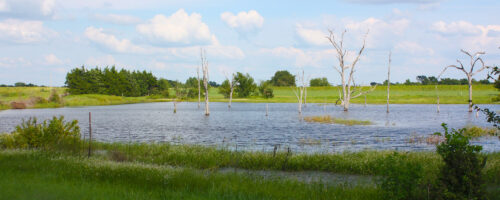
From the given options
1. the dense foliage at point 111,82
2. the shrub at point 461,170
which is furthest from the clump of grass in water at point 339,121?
the dense foliage at point 111,82

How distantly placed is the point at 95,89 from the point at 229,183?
116 meters

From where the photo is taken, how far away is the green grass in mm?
8859

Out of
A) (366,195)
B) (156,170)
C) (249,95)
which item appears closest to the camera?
(366,195)

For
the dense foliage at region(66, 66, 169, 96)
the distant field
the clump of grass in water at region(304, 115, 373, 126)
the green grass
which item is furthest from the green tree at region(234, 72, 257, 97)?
the green grass

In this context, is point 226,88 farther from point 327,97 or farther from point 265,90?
point 327,97

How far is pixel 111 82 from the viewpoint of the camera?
121125mm

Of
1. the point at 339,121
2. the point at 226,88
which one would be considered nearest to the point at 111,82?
the point at 226,88

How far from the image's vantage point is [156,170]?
11.8m

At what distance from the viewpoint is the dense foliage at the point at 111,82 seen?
374ft

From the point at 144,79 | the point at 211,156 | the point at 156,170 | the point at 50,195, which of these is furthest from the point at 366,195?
the point at 144,79

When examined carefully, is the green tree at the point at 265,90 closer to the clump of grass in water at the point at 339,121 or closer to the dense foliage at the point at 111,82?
the dense foliage at the point at 111,82

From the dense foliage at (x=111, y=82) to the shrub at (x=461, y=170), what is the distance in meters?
118

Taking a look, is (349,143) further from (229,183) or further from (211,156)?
(229,183)

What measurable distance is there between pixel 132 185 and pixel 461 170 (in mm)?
7810
